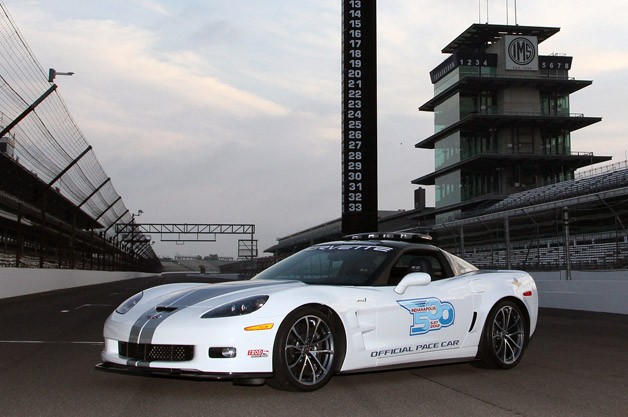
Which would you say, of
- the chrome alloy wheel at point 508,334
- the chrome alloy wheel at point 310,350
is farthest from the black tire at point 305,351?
the chrome alloy wheel at point 508,334

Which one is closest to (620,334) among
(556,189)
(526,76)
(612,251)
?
(612,251)

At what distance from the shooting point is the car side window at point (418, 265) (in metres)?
5.86

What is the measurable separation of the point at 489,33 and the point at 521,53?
4652mm

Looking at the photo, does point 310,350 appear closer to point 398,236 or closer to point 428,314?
point 428,314

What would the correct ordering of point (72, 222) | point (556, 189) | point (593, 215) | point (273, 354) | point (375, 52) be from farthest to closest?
1. point (556, 189)
2. point (375, 52)
3. point (72, 222)
4. point (593, 215)
5. point (273, 354)

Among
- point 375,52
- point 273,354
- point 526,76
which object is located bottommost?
point 273,354

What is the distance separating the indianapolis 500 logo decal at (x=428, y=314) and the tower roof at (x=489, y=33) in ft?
226

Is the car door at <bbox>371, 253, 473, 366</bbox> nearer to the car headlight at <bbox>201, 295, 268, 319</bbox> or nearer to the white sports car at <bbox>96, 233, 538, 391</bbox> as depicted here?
the white sports car at <bbox>96, 233, 538, 391</bbox>

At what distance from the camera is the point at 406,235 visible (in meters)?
6.36

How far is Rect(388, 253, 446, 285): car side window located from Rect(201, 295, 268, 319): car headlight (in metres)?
1.49

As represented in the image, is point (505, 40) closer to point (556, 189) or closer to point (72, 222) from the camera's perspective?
point (556, 189)

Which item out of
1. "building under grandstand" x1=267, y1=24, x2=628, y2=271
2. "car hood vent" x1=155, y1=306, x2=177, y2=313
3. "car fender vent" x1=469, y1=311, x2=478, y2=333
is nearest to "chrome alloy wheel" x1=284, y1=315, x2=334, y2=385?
"car hood vent" x1=155, y1=306, x2=177, y2=313

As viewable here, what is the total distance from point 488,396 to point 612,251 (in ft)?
49.8

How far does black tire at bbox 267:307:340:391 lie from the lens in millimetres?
4648
